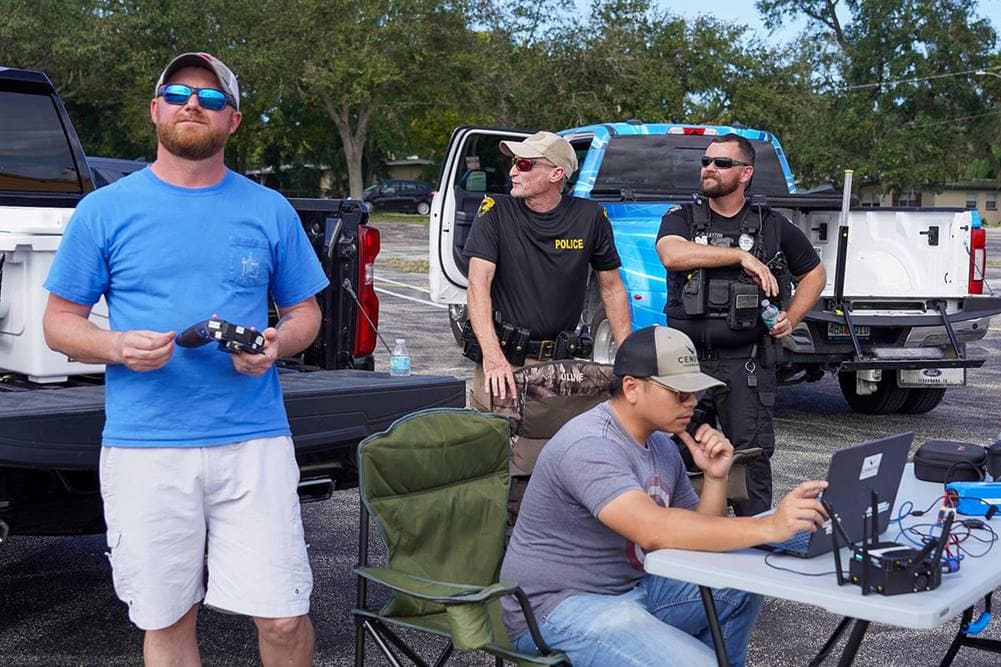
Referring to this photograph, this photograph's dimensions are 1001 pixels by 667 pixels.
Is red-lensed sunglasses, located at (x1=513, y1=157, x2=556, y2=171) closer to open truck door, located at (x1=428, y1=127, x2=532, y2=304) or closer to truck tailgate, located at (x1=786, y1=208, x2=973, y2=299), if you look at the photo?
truck tailgate, located at (x1=786, y1=208, x2=973, y2=299)

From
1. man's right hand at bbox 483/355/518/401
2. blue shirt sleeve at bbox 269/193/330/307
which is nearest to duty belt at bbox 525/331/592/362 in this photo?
man's right hand at bbox 483/355/518/401

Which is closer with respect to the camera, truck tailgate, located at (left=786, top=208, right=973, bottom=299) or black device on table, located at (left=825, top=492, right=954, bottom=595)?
black device on table, located at (left=825, top=492, right=954, bottom=595)

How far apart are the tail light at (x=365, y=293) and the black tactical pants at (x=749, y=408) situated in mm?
1431

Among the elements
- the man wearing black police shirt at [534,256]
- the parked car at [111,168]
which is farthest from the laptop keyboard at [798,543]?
the parked car at [111,168]

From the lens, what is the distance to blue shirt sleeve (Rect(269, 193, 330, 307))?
3480 mm

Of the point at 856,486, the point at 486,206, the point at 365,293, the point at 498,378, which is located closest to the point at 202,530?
the point at 856,486

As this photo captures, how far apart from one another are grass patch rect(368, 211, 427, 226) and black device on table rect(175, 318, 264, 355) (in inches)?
1437

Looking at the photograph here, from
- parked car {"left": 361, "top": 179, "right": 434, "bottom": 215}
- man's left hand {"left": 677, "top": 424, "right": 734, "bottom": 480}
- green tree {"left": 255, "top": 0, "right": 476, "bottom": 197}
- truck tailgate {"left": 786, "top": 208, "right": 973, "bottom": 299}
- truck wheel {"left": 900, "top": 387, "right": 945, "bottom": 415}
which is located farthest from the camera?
parked car {"left": 361, "top": 179, "right": 434, "bottom": 215}

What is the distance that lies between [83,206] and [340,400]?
4.47 ft

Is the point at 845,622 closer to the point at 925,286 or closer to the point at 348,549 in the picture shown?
the point at 348,549

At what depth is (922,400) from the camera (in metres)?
9.79

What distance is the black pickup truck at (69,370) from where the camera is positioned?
3.79m

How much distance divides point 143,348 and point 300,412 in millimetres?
1227

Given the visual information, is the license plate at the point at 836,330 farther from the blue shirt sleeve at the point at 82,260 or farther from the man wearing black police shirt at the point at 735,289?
the blue shirt sleeve at the point at 82,260
